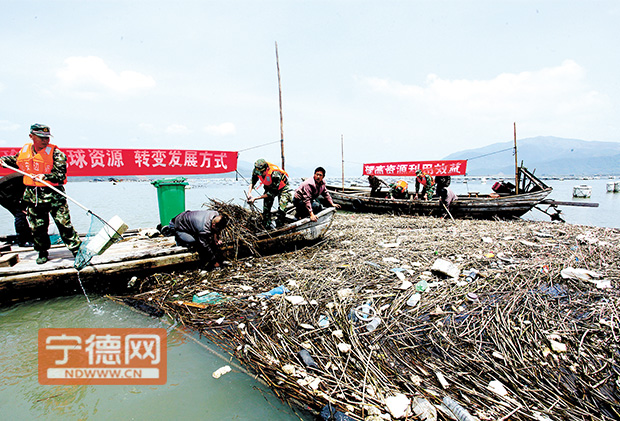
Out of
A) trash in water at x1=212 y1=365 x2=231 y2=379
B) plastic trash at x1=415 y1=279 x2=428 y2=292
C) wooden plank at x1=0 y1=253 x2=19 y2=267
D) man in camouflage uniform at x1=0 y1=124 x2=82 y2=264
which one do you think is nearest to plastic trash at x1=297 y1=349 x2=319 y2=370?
trash in water at x1=212 y1=365 x2=231 y2=379

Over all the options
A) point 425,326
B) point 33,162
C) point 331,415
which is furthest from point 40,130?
point 425,326

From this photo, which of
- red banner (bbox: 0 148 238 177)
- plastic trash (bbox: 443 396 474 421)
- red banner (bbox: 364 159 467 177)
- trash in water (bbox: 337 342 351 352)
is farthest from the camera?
red banner (bbox: 364 159 467 177)

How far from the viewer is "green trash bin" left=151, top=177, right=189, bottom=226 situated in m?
6.08

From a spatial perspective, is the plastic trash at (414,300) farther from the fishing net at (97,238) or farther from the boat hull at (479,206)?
the boat hull at (479,206)

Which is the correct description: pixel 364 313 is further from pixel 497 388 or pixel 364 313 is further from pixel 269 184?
pixel 269 184

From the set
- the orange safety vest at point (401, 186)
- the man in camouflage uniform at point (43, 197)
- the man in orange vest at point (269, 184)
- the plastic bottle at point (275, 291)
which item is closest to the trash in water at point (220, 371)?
the plastic bottle at point (275, 291)

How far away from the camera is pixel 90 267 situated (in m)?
3.91

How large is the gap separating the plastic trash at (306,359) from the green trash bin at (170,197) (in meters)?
4.84

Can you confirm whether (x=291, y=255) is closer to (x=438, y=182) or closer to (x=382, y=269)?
(x=382, y=269)

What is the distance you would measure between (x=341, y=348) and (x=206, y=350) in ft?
4.67

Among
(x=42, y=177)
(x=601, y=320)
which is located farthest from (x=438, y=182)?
(x=42, y=177)

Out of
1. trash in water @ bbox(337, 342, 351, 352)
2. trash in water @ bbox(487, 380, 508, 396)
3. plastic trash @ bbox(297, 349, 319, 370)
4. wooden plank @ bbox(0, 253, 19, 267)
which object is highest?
wooden plank @ bbox(0, 253, 19, 267)

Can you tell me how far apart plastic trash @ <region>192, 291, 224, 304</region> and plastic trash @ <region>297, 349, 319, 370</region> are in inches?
63.9

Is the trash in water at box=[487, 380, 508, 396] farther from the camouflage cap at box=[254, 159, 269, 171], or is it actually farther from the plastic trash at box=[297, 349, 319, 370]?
the camouflage cap at box=[254, 159, 269, 171]
